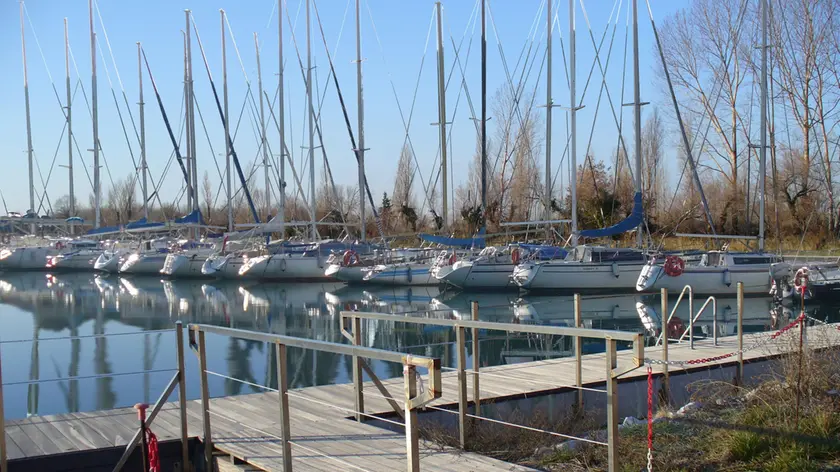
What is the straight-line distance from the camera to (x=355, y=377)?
9.62m

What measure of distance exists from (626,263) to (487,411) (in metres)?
26.3

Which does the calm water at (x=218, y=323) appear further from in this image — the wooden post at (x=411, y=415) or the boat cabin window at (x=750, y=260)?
the wooden post at (x=411, y=415)

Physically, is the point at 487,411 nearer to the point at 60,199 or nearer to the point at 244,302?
the point at 244,302

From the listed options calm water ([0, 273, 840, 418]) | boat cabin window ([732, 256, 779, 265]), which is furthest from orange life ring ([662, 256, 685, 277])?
boat cabin window ([732, 256, 779, 265])

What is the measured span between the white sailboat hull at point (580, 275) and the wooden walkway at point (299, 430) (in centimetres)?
2321

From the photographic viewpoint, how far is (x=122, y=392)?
1455cm

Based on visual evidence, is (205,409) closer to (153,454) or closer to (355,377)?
(153,454)

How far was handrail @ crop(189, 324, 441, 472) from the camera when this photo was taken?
5538 mm

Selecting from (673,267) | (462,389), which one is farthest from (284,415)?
(673,267)

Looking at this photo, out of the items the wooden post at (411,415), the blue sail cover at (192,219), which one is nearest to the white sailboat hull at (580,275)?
the blue sail cover at (192,219)

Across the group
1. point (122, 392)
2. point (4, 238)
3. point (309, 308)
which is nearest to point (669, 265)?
point (309, 308)

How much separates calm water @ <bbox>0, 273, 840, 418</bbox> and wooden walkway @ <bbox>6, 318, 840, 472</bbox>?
2.37 ft

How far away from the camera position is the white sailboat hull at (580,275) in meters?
35.2

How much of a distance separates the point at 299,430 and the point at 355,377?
1136mm
